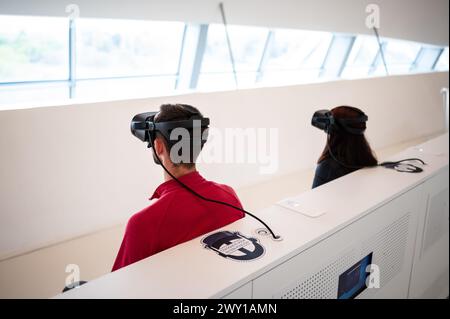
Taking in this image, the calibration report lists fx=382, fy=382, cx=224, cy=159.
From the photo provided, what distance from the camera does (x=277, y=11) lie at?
12.4 feet

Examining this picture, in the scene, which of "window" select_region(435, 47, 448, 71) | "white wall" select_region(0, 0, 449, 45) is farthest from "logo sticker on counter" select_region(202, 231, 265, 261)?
"window" select_region(435, 47, 448, 71)

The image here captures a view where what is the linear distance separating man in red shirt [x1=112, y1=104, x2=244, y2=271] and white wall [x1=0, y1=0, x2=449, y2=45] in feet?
5.77

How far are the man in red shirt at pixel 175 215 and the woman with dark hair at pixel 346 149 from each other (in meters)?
0.91

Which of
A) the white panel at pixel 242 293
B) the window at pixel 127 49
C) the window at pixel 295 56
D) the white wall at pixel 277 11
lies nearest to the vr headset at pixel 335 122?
the white panel at pixel 242 293

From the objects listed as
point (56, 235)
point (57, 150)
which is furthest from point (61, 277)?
point (57, 150)

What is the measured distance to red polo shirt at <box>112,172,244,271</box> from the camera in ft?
3.80

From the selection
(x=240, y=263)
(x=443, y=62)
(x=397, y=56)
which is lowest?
(x=240, y=263)

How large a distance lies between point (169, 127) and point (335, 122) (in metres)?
1.06

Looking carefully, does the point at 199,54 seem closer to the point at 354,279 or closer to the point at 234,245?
the point at 354,279

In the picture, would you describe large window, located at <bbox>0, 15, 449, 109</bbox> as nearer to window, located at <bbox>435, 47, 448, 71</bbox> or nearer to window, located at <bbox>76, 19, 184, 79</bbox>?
window, located at <bbox>76, 19, 184, 79</bbox>

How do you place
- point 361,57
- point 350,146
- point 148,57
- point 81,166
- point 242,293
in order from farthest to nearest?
point 361,57 < point 148,57 < point 81,166 < point 350,146 < point 242,293

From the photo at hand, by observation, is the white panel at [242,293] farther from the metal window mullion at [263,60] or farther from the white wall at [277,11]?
the metal window mullion at [263,60]

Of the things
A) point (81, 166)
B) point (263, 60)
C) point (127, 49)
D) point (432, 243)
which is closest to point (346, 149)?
point (432, 243)

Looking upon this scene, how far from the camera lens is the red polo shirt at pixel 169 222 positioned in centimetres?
116
